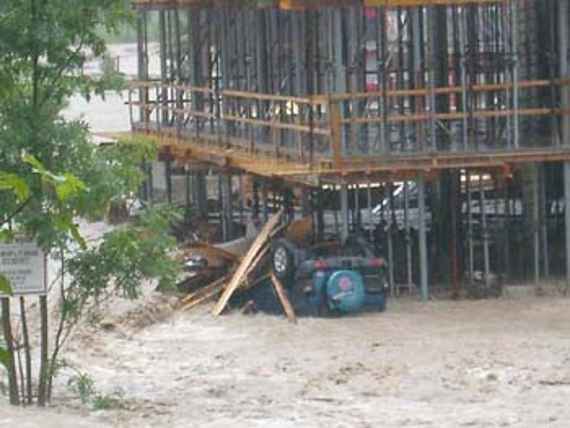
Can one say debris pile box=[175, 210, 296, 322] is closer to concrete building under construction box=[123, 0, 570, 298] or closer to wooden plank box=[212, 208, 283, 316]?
wooden plank box=[212, 208, 283, 316]

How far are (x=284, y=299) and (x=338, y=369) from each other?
14.7 ft

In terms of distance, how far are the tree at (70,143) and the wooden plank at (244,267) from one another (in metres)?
7.80

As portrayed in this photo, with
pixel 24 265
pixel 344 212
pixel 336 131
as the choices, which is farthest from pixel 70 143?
pixel 344 212

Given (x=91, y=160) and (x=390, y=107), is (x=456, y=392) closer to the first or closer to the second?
(x=91, y=160)

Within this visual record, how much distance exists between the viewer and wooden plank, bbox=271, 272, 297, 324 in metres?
26.2

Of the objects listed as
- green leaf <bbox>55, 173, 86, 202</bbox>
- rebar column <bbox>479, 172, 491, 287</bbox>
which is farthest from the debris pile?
green leaf <bbox>55, 173, 86, 202</bbox>

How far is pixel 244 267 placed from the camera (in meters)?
27.7

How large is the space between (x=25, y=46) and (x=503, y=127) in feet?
40.2

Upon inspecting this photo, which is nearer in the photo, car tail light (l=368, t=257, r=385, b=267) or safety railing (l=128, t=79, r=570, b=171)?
car tail light (l=368, t=257, r=385, b=267)

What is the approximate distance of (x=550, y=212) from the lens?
30.1 meters

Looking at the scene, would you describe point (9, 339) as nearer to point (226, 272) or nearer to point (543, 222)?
point (226, 272)

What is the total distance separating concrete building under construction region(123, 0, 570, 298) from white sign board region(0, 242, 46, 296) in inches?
364

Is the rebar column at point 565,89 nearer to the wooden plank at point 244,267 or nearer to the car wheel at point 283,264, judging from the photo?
the car wheel at point 283,264

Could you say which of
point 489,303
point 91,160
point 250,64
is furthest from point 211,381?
point 250,64
